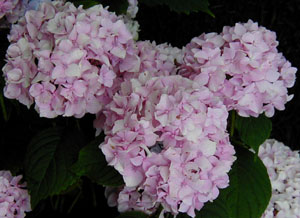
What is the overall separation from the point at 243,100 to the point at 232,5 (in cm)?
128

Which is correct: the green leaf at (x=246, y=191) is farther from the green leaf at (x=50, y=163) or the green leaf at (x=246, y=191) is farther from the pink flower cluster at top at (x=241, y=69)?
the green leaf at (x=50, y=163)

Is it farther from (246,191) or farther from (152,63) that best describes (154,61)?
(246,191)

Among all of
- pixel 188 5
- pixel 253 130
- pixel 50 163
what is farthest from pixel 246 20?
pixel 50 163

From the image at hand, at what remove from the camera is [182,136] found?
767 mm

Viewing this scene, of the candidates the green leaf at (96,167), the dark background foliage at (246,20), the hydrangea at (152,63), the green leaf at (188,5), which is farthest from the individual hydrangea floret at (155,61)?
the dark background foliage at (246,20)

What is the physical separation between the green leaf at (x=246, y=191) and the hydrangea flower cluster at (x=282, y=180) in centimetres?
11

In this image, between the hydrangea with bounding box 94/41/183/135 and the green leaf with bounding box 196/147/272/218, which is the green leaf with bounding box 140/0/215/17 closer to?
the hydrangea with bounding box 94/41/183/135

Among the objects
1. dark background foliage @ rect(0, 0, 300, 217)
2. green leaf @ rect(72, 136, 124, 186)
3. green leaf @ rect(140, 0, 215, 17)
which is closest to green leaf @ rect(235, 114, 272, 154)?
green leaf @ rect(72, 136, 124, 186)

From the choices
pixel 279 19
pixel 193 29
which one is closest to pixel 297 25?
pixel 279 19

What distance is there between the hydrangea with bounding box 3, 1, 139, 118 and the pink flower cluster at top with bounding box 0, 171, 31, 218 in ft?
0.69

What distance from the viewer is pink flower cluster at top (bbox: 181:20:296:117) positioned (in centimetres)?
87

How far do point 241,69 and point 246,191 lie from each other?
23cm

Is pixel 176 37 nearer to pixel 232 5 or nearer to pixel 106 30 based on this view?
pixel 232 5

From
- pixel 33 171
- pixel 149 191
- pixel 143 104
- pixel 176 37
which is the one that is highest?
pixel 143 104
